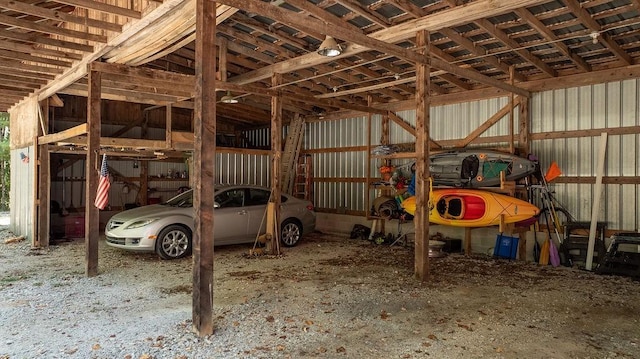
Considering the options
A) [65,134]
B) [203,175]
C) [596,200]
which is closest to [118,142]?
[65,134]

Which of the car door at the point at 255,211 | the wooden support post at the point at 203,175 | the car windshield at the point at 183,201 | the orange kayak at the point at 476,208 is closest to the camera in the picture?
the wooden support post at the point at 203,175

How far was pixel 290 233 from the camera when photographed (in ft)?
30.5

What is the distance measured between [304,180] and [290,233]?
3.99 m

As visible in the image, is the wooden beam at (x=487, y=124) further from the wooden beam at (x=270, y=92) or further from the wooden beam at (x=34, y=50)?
the wooden beam at (x=34, y=50)

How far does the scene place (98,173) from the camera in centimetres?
655

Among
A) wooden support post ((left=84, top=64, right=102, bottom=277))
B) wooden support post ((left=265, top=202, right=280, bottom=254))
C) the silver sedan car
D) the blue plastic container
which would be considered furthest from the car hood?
the blue plastic container

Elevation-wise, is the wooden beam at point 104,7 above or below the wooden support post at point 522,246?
above

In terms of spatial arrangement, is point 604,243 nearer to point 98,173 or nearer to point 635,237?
point 635,237

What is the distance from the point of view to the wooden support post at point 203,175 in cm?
392

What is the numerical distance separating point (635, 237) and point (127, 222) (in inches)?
347

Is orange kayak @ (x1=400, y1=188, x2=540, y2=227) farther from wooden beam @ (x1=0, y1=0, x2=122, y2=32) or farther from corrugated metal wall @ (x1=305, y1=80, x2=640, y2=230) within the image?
wooden beam @ (x1=0, y1=0, x2=122, y2=32)

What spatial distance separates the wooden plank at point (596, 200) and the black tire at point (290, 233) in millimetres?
5659

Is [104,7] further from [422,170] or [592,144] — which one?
[592,144]

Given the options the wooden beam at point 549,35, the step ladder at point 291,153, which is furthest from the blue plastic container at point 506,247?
the step ladder at point 291,153
